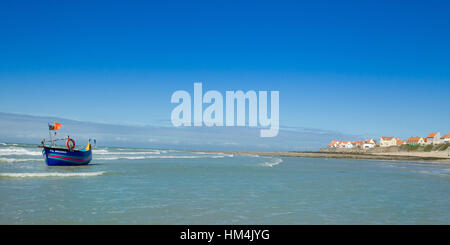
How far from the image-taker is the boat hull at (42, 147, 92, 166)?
2717 centimetres

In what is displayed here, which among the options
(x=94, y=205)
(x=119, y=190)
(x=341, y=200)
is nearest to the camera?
(x=94, y=205)

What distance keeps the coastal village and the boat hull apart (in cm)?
8261

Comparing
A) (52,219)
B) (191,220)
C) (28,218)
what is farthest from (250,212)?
(28,218)

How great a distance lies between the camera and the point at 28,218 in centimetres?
902

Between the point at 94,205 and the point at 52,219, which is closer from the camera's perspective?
the point at 52,219

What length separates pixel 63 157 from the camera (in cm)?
2781

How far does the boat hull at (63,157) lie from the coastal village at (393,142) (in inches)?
3252

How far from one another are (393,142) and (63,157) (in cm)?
11345

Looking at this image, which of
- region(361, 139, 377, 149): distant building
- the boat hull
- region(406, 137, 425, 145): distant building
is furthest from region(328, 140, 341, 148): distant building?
the boat hull

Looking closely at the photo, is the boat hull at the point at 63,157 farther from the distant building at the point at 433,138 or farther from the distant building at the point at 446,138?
the distant building at the point at 433,138
